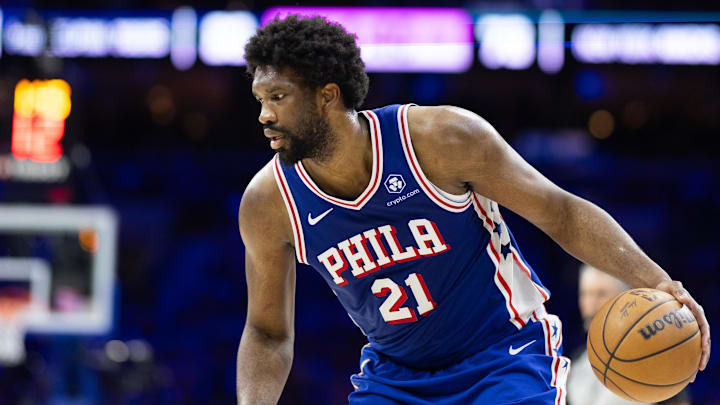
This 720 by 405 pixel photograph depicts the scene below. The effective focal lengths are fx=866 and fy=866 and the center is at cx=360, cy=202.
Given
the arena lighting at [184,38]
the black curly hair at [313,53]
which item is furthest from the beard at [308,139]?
the arena lighting at [184,38]

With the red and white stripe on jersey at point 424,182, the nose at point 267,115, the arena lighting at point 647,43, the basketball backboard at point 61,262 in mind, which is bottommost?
the basketball backboard at point 61,262

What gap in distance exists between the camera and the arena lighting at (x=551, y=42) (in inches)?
355

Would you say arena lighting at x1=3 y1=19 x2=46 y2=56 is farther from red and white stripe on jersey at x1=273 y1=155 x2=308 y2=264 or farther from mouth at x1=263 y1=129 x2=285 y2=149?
mouth at x1=263 y1=129 x2=285 y2=149

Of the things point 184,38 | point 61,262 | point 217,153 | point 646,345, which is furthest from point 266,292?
point 217,153

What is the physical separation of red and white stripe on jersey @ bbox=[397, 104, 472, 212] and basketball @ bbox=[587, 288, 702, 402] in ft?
1.81

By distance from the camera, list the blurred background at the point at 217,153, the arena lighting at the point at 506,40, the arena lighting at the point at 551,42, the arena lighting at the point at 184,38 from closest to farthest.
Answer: the blurred background at the point at 217,153, the arena lighting at the point at 506,40, the arena lighting at the point at 551,42, the arena lighting at the point at 184,38

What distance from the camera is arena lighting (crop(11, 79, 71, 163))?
26.2 feet

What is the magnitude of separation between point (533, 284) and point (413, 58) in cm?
673

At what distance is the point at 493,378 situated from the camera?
263 centimetres

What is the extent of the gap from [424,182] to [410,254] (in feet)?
0.76

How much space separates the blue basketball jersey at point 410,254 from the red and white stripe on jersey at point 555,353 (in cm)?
4

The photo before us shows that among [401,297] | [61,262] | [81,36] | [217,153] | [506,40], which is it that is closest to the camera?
[401,297]

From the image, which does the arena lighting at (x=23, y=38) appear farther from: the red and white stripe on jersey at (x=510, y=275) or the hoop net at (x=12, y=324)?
the red and white stripe on jersey at (x=510, y=275)

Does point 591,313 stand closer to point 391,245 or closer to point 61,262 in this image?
point 391,245
